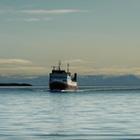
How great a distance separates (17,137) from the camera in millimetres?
40469

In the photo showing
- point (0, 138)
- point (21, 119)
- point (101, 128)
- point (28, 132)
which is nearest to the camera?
point (0, 138)

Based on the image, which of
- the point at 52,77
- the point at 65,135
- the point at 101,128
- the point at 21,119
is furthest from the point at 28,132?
the point at 52,77

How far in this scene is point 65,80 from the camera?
187250 millimetres

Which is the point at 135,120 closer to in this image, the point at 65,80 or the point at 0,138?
the point at 0,138

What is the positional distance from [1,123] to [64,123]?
509 centimetres

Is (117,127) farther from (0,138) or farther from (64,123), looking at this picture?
(0,138)

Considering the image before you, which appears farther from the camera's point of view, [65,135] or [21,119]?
[21,119]

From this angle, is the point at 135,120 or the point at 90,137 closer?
the point at 90,137

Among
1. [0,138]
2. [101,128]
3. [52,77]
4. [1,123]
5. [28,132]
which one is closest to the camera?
[0,138]

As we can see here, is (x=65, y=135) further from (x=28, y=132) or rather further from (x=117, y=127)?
(x=117, y=127)

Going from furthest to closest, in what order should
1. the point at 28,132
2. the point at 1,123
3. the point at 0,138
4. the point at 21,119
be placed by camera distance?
the point at 21,119 < the point at 1,123 < the point at 28,132 < the point at 0,138

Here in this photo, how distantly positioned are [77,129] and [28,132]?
416 centimetres

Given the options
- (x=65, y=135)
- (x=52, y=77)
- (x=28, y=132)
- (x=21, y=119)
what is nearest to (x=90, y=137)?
(x=65, y=135)

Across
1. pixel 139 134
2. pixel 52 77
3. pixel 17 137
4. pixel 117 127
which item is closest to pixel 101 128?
pixel 117 127
